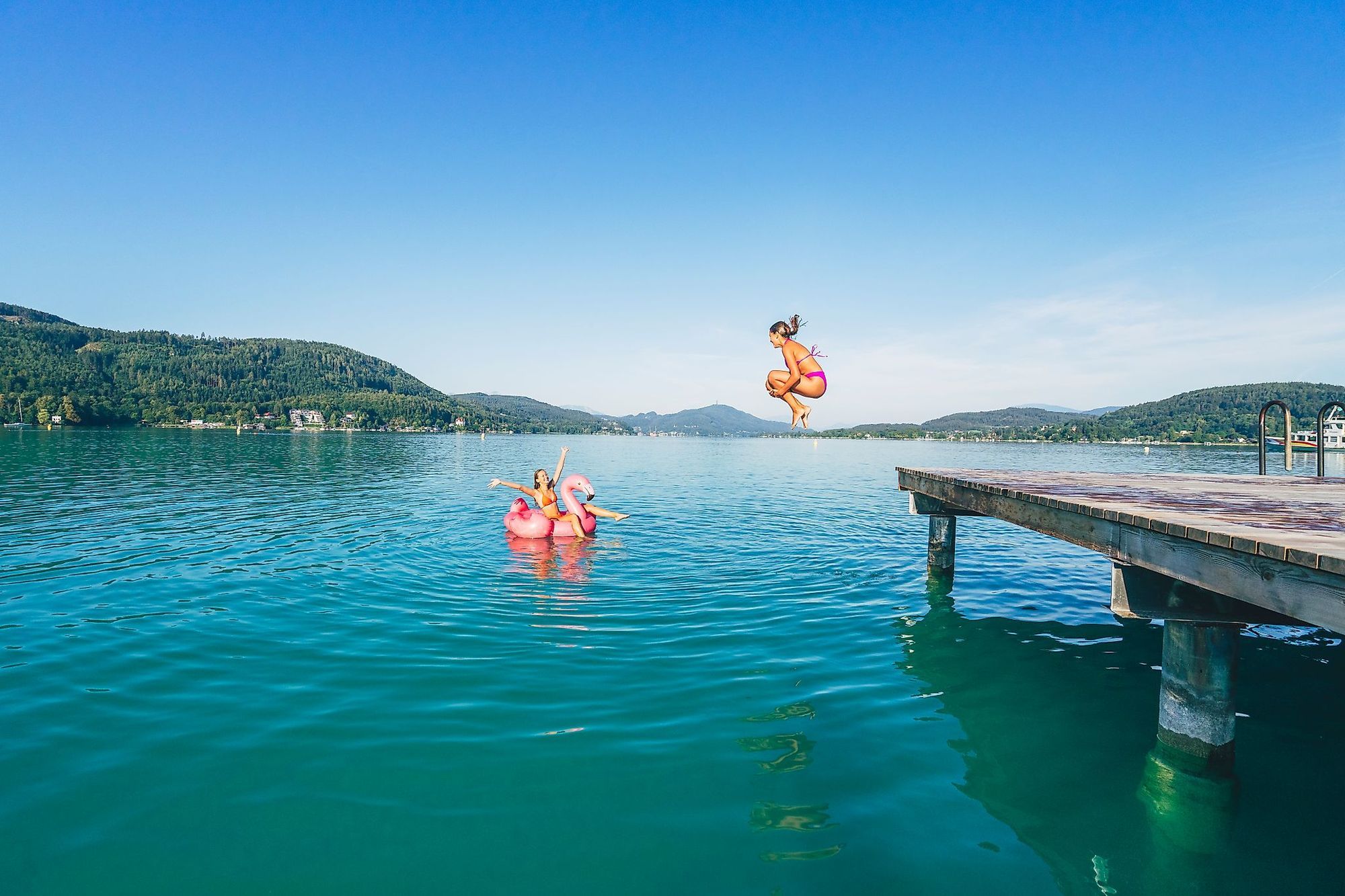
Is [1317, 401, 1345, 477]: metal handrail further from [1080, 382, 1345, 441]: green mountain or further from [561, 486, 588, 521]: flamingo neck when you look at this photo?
[1080, 382, 1345, 441]: green mountain

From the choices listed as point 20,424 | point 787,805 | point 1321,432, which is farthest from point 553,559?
point 20,424

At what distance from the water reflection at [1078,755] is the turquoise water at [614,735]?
0.04 m

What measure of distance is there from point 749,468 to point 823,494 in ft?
86.8

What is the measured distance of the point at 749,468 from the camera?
61.0 metres

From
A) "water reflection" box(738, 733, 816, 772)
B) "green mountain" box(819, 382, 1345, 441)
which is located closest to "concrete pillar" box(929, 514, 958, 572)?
Result: "water reflection" box(738, 733, 816, 772)

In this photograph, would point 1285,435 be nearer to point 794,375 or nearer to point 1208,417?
point 794,375

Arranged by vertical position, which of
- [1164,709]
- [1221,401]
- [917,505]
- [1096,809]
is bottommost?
[1096,809]

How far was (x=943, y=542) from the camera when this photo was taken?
571 inches

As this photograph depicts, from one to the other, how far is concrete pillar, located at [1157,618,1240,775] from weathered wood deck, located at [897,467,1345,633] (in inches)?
24.7

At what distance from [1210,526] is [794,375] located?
4619 mm

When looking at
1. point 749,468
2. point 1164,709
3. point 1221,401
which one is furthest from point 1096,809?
point 1221,401

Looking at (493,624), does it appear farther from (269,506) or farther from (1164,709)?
(269,506)

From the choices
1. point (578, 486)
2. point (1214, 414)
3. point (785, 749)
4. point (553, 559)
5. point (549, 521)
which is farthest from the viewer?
point (1214, 414)

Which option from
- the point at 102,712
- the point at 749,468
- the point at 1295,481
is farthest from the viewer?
the point at 749,468
